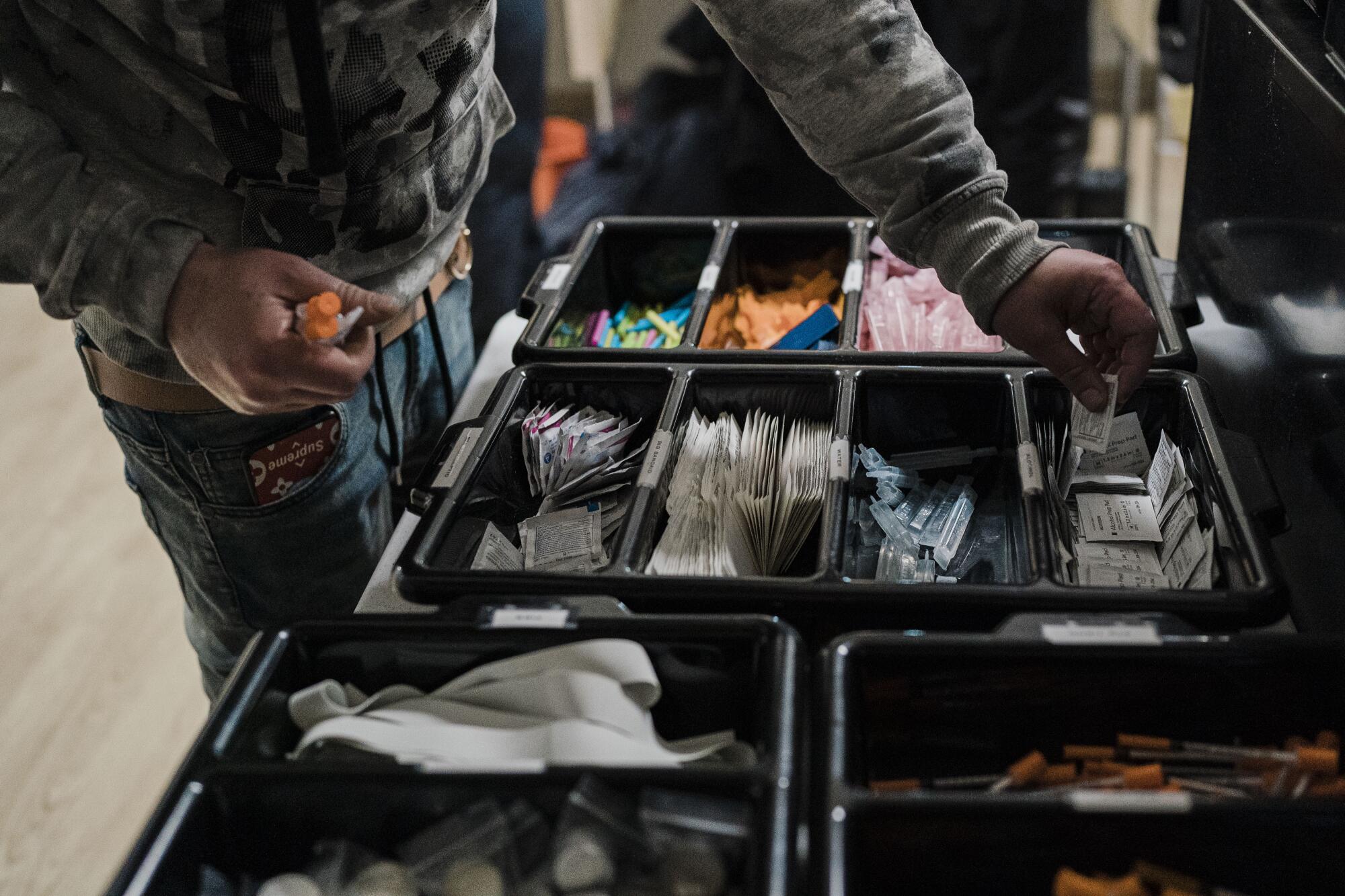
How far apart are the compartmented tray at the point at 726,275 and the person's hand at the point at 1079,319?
0.14m

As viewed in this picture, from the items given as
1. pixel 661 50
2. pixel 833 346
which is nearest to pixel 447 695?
pixel 833 346

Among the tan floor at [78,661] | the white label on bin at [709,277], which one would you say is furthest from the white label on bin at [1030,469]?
the tan floor at [78,661]

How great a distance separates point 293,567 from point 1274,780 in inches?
38.7

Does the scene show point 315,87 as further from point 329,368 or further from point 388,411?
point 388,411

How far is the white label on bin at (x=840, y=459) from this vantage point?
1121 mm

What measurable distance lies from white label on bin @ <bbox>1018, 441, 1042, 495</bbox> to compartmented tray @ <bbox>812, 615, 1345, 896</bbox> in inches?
8.3

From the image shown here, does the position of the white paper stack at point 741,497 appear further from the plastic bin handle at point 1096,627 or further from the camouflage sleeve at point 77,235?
the camouflage sleeve at point 77,235

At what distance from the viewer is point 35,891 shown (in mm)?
1934

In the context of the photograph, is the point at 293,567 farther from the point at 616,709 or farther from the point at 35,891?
the point at 35,891

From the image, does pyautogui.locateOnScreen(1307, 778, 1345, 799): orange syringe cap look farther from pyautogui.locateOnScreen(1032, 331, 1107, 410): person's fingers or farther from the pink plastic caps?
the pink plastic caps

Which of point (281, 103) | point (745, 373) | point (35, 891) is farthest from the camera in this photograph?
point (35, 891)

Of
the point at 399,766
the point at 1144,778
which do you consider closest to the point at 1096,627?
the point at 1144,778

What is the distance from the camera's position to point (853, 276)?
1528mm

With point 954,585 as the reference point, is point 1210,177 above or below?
above
